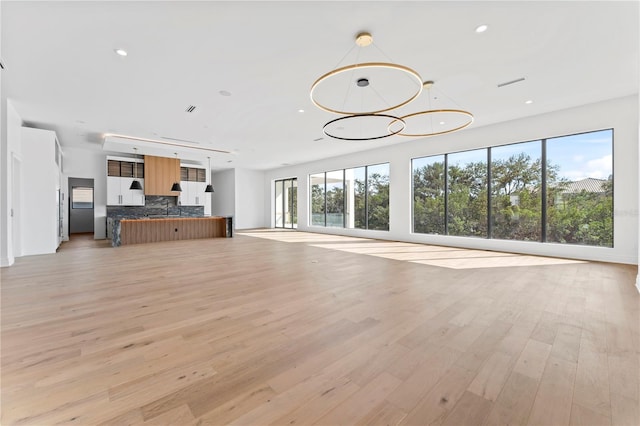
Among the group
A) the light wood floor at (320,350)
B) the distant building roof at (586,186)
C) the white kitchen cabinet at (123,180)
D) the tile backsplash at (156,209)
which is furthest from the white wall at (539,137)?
the white kitchen cabinet at (123,180)

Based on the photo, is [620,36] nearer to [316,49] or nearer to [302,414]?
[316,49]

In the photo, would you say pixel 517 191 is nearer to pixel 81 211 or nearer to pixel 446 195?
pixel 446 195

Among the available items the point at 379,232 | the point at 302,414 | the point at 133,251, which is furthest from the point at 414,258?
the point at 133,251

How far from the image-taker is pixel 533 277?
4.46 m

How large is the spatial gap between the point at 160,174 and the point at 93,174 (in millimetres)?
2371

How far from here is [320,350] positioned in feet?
7.22

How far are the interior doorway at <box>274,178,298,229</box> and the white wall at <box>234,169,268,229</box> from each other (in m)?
1.01

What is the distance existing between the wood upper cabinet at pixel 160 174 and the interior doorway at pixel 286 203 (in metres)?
5.36

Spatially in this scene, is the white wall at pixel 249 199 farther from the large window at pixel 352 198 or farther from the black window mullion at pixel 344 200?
the black window mullion at pixel 344 200

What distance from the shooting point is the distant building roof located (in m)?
5.90

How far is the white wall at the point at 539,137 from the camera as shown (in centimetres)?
541

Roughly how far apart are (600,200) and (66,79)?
10.6 m

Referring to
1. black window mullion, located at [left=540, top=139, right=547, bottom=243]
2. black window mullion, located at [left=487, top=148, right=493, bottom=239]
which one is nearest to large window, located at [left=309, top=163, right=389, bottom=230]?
black window mullion, located at [left=487, top=148, right=493, bottom=239]

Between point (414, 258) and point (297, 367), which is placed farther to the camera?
point (414, 258)
